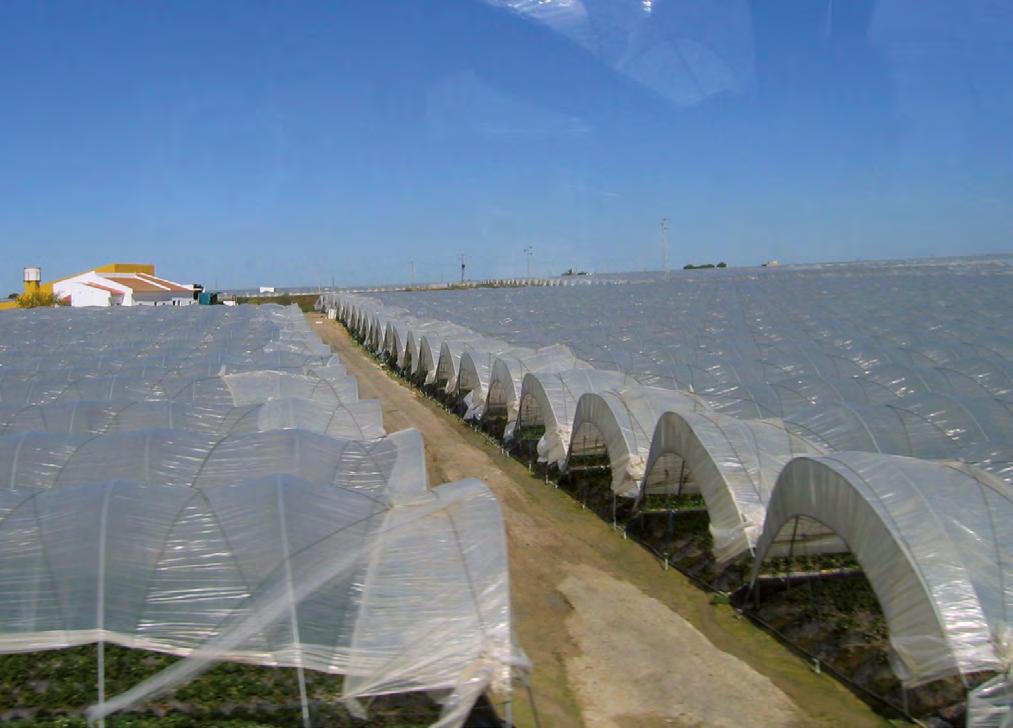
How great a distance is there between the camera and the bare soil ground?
8898mm

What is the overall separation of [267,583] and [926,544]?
267 inches

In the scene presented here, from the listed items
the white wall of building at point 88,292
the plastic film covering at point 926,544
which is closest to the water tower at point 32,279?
the white wall of building at point 88,292

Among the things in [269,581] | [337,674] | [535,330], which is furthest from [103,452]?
[535,330]

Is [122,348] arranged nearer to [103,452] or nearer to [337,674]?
[103,452]

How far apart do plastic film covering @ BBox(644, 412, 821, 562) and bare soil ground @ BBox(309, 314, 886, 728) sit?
1155 millimetres

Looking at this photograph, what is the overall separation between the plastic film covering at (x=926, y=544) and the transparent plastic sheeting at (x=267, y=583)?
4.00 m

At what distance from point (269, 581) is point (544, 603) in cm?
509

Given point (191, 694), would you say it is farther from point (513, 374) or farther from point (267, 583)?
point (513, 374)

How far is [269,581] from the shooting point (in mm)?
8023

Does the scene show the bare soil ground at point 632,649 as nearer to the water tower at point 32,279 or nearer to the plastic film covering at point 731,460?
the plastic film covering at point 731,460

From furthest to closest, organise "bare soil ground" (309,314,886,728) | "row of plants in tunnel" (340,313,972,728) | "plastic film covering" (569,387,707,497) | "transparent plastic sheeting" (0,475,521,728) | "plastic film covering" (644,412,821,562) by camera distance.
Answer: "plastic film covering" (569,387,707,497), "plastic film covering" (644,412,821,562), "row of plants in tunnel" (340,313,972,728), "bare soil ground" (309,314,886,728), "transparent plastic sheeting" (0,475,521,728)

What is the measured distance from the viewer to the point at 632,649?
34.4ft

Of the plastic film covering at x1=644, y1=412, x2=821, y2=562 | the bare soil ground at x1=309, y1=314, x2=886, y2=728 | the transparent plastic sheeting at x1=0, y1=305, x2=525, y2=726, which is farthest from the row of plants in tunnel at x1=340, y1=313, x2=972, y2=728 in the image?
the transparent plastic sheeting at x1=0, y1=305, x2=525, y2=726

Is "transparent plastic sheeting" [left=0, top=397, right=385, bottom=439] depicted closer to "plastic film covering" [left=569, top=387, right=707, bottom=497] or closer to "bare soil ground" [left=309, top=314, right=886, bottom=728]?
"bare soil ground" [left=309, top=314, right=886, bottom=728]
